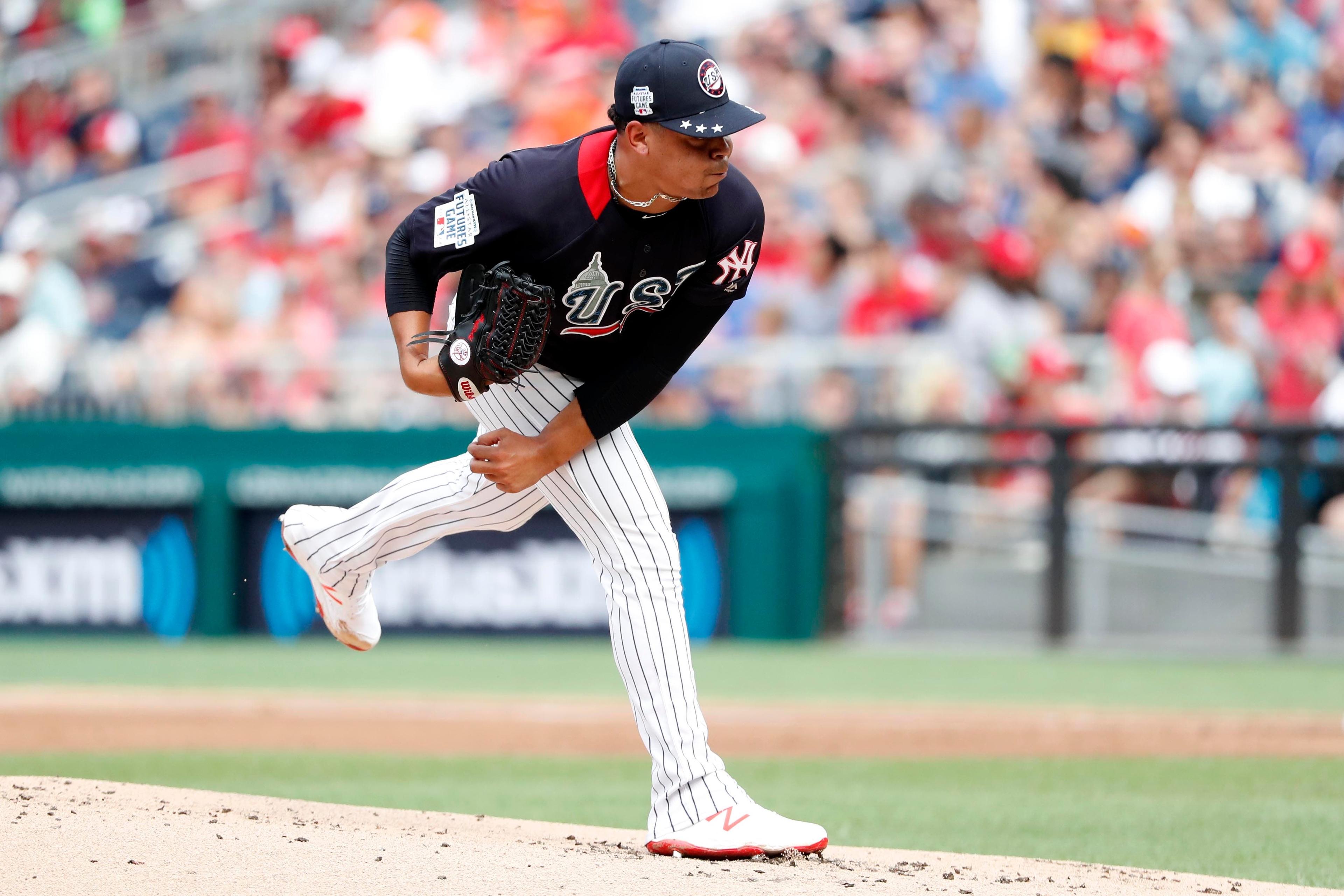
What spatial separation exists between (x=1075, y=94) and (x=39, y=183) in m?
8.67

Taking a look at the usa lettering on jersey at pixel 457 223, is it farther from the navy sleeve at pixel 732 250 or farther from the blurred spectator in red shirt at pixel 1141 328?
the blurred spectator in red shirt at pixel 1141 328

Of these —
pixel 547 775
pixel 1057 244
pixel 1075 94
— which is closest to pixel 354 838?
pixel 547 775

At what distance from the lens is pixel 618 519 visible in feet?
12.8

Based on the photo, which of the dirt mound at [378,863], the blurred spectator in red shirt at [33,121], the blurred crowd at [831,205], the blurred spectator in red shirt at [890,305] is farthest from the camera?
the blurred spectator in red shirt at [33,121]

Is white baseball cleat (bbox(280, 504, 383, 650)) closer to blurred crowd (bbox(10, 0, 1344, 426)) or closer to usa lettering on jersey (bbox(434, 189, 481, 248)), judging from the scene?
usa lettering on jersey (bbox(434, 189, 481, 248))

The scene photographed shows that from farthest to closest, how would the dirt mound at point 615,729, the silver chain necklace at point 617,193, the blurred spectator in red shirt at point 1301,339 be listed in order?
1. the blurred spectator in red shirt at point 1301,339
2. the dirt mound at point 615,729
3. the silver chain necklace at point 617,193

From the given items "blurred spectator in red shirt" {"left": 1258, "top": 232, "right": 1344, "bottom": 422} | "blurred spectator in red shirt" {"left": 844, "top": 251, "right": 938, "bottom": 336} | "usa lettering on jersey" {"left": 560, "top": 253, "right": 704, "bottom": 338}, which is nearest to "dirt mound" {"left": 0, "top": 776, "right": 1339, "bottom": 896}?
"usa lettering on jersey" {"left": 560, "top": 253, "right": 704, "bottom": 338}

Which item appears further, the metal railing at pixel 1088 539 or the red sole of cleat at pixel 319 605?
the metal railing at pixel 1088 539

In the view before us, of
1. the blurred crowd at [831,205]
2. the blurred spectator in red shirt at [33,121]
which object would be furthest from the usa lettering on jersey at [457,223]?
the blurred spectator in red shirt at [33,121]

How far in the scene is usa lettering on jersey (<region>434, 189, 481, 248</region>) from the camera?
12.2ft

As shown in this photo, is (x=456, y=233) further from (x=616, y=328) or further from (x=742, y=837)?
(x=742, y=837)

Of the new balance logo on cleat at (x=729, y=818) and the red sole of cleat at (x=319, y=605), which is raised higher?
the red sole of cleat at (x=319, y=605)

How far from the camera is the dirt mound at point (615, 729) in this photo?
6.49 m

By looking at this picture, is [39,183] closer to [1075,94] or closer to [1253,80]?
[1075,94]
